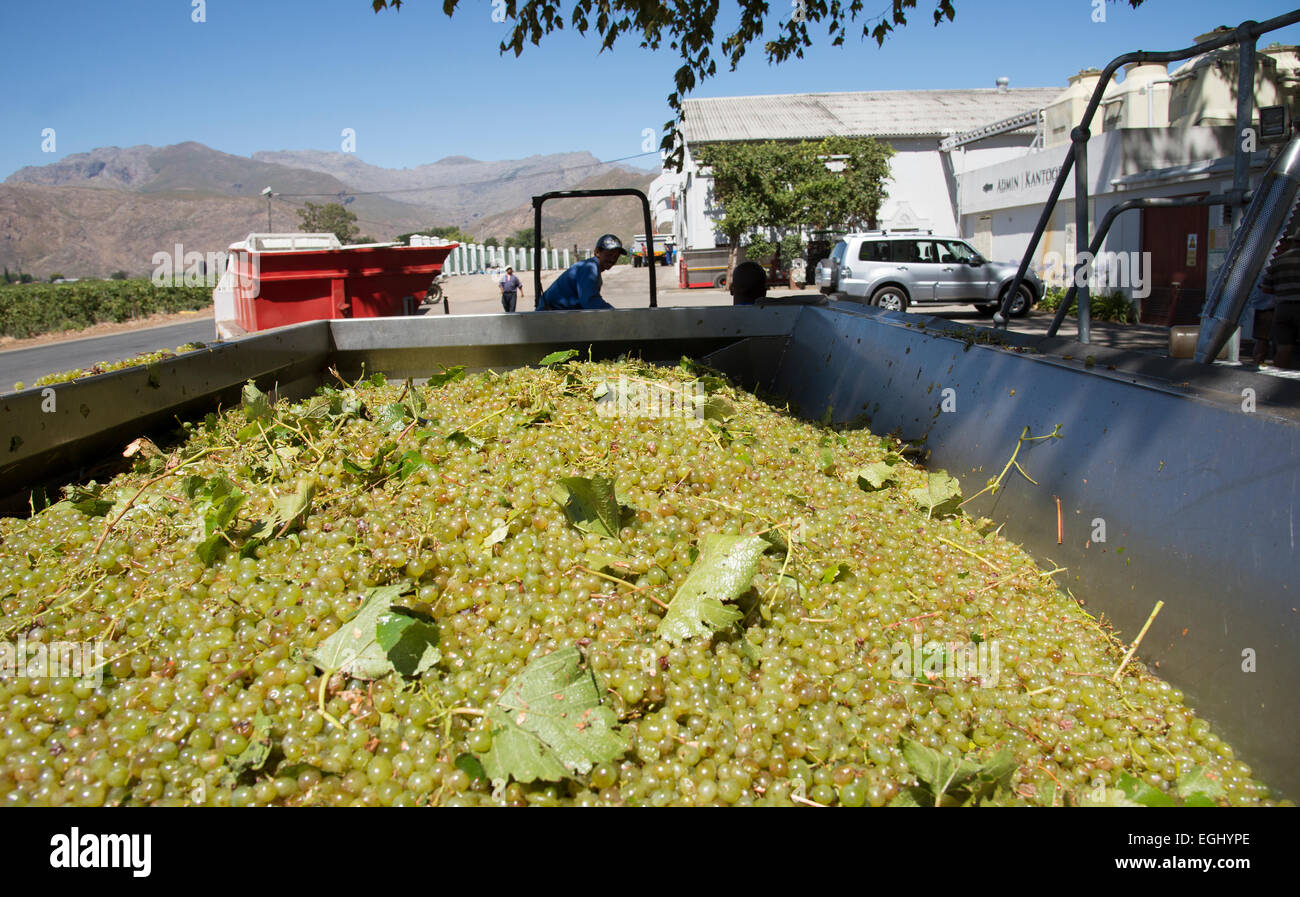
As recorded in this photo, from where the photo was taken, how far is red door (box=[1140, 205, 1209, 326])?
546 inches

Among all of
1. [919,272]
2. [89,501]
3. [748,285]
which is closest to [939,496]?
[89,501]

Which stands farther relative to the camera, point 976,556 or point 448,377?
point 448,377

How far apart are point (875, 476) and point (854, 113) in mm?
38178

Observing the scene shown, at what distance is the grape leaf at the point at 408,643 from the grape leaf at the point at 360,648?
21 mm

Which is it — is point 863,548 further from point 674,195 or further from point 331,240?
point 674,195

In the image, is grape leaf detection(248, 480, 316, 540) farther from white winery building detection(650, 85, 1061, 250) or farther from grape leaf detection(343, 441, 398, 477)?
white winery building detection(650, 85, 1061, 250)

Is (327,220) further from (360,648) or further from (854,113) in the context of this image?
(360,648)

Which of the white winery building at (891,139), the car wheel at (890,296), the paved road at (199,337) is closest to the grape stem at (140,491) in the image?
the paved road at (199,337)

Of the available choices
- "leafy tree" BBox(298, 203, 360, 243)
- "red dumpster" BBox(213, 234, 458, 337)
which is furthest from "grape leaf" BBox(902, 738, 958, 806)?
"leafy tree" BBox(298, 203, 360, 243)

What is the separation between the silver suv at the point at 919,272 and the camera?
18.4 meters

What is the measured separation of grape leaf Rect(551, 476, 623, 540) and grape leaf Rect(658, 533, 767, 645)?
28 centimetres

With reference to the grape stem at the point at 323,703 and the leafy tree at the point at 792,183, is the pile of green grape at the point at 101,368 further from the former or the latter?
the leafy tree at the point at 792,183

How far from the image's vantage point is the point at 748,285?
5.58 meters
